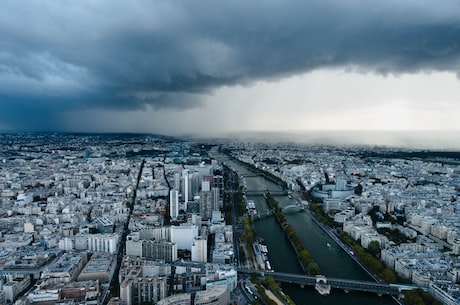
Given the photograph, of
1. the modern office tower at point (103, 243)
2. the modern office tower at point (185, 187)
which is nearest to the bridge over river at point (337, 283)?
the modern office tower at point (103, 243)

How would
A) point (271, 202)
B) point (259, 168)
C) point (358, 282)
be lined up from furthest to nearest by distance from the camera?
1. point (259, 168)
2. point (271, 202)
3. point (358, 282)

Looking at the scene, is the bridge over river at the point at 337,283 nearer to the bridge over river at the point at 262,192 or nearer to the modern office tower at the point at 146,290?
the modern office tower at the point at 146,290

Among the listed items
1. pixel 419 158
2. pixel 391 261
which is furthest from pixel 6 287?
pixel 419 158

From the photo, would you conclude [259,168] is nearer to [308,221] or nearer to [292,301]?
[308,221]

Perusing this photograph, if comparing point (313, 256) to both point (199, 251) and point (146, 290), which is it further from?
point (146, 290)

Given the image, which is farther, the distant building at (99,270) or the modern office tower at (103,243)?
the modern office tower at (103,243)

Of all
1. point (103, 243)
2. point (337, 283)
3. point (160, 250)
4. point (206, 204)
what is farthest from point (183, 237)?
point (337, 283)
